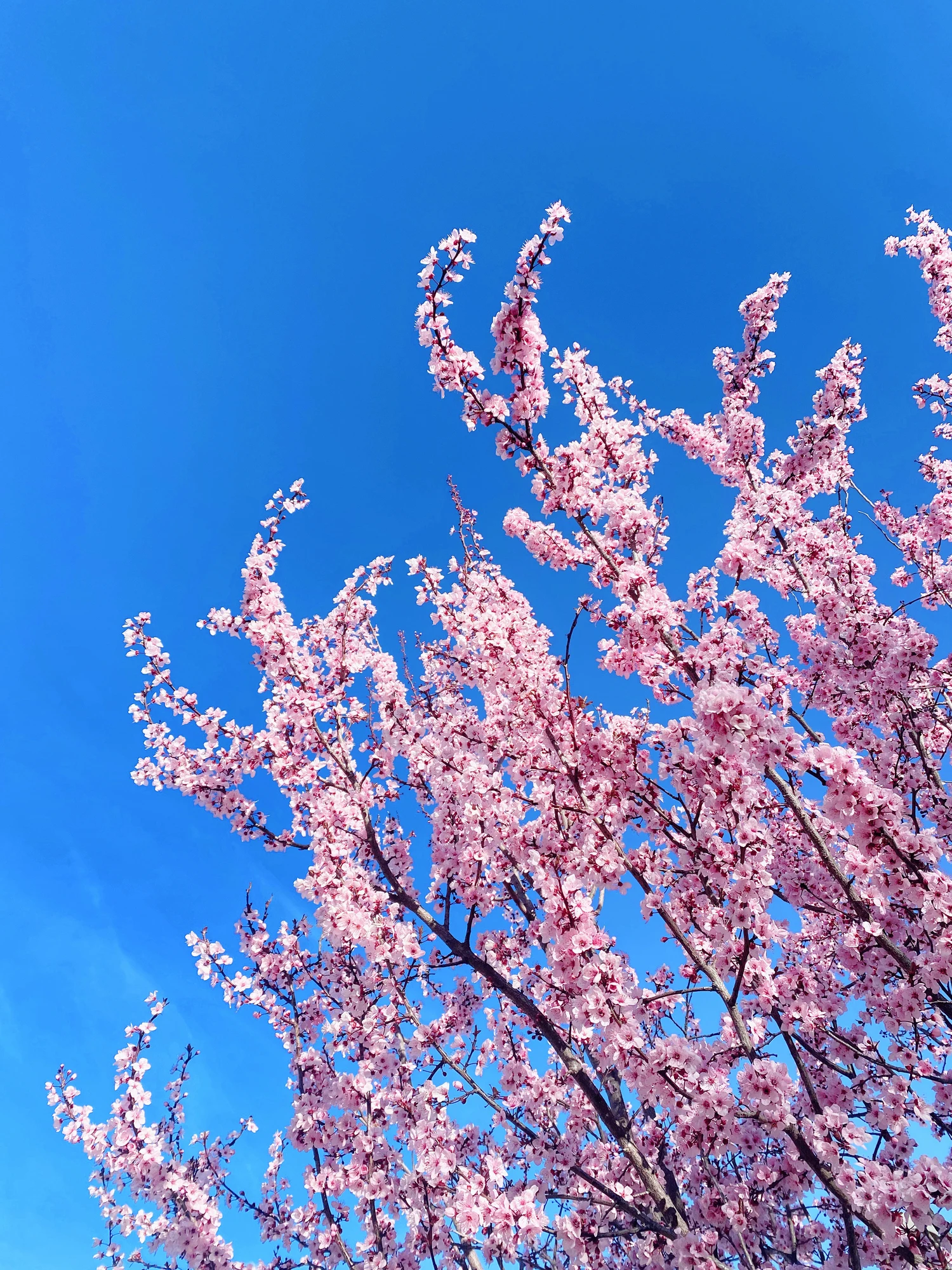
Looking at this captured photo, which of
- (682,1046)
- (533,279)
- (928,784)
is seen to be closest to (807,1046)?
(682,1046)

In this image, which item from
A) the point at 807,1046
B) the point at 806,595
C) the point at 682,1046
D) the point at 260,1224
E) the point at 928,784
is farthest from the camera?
the point at 260,1224

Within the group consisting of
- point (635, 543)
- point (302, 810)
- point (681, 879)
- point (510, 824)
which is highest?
point (635, 543)

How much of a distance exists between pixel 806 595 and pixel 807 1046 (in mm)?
5602

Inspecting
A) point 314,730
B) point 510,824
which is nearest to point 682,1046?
point 510,824

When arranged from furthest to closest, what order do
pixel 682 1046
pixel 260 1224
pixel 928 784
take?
pixel 260 1224, pixel 928 784, pixel 682 1046

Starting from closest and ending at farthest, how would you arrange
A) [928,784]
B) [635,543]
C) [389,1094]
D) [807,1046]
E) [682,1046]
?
[682,1046]
[807,1046]
[635,543]
[389,1094]
[928,784]

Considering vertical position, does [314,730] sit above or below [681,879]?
above

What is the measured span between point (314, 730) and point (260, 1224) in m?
8.91

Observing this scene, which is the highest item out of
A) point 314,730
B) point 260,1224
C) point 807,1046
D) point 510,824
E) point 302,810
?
point 314,730

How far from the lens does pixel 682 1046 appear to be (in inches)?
196

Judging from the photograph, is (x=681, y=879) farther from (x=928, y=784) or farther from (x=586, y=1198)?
(x=928, y=784)

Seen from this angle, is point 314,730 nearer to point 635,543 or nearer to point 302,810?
point 302,810

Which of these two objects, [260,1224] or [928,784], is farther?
[260,1224]

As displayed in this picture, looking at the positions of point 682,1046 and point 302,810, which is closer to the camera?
point 682,1046
